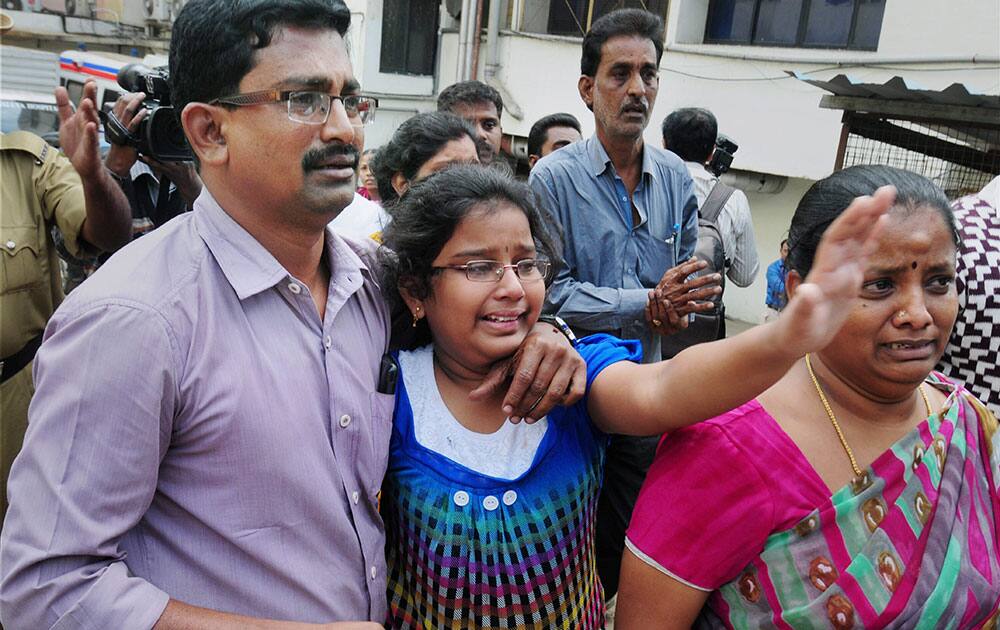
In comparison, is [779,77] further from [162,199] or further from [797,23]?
[162,199]

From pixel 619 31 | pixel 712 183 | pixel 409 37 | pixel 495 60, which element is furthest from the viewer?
pixel 409 37

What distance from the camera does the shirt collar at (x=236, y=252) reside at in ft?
4.45

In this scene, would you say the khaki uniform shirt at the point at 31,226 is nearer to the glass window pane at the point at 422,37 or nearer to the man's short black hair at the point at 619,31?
the man's short black hair at the point at 619,31

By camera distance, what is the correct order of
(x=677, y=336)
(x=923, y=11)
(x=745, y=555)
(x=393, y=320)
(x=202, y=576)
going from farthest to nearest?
(x=923, y=11) < (x=677, y=336) < (x=393, y=320) < (x=745, y=555) < (x=202, y=576)

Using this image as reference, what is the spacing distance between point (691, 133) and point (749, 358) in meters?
3.29

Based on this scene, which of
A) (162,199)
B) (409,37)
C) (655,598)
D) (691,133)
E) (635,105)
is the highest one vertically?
(409,37)

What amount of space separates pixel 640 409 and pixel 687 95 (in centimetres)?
786

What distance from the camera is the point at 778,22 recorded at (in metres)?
8.18

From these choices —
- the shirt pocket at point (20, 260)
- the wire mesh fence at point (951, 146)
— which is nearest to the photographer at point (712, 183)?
the wire mesh fence at point (951, 146)

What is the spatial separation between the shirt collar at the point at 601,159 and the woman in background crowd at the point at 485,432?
141 cm

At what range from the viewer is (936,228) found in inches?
56.9

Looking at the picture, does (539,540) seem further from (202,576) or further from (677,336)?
(677,336)

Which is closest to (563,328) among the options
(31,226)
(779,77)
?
(31,226)

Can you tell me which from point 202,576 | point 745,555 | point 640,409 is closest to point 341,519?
point 202,576
